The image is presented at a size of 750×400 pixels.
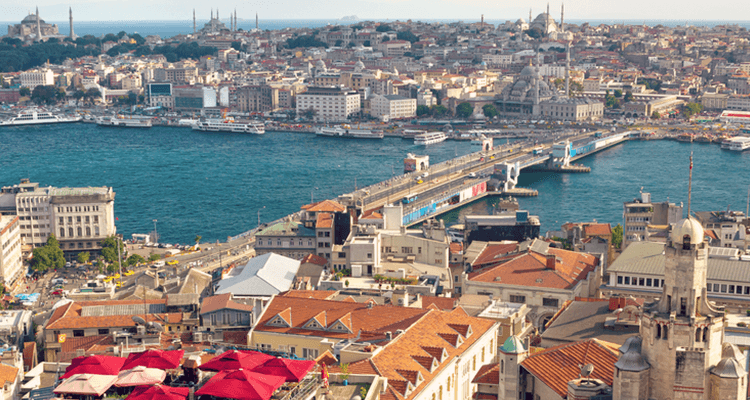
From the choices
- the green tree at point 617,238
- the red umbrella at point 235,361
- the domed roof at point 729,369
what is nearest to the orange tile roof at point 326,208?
the green tree at point 617,238

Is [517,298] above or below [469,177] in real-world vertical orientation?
above

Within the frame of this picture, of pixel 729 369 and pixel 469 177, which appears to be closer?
pixel 729 369

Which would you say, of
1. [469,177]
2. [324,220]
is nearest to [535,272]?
[324,220]

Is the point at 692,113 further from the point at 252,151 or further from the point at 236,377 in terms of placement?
the point at 236,377

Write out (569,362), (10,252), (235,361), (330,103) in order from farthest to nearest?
(330,103)
(10,252)
(569,362)
(235,361)

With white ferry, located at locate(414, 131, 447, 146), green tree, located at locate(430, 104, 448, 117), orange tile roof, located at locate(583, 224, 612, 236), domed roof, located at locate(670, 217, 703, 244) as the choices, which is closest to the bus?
orange tile roof, located at locate(583, 224, 612, 236)

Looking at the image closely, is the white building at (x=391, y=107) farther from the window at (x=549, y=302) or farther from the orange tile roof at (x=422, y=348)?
the orange tile roof at (x=422, y=348)

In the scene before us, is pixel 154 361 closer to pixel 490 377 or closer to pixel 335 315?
pixel 490 377

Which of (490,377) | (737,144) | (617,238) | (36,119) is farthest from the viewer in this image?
(36,119)
